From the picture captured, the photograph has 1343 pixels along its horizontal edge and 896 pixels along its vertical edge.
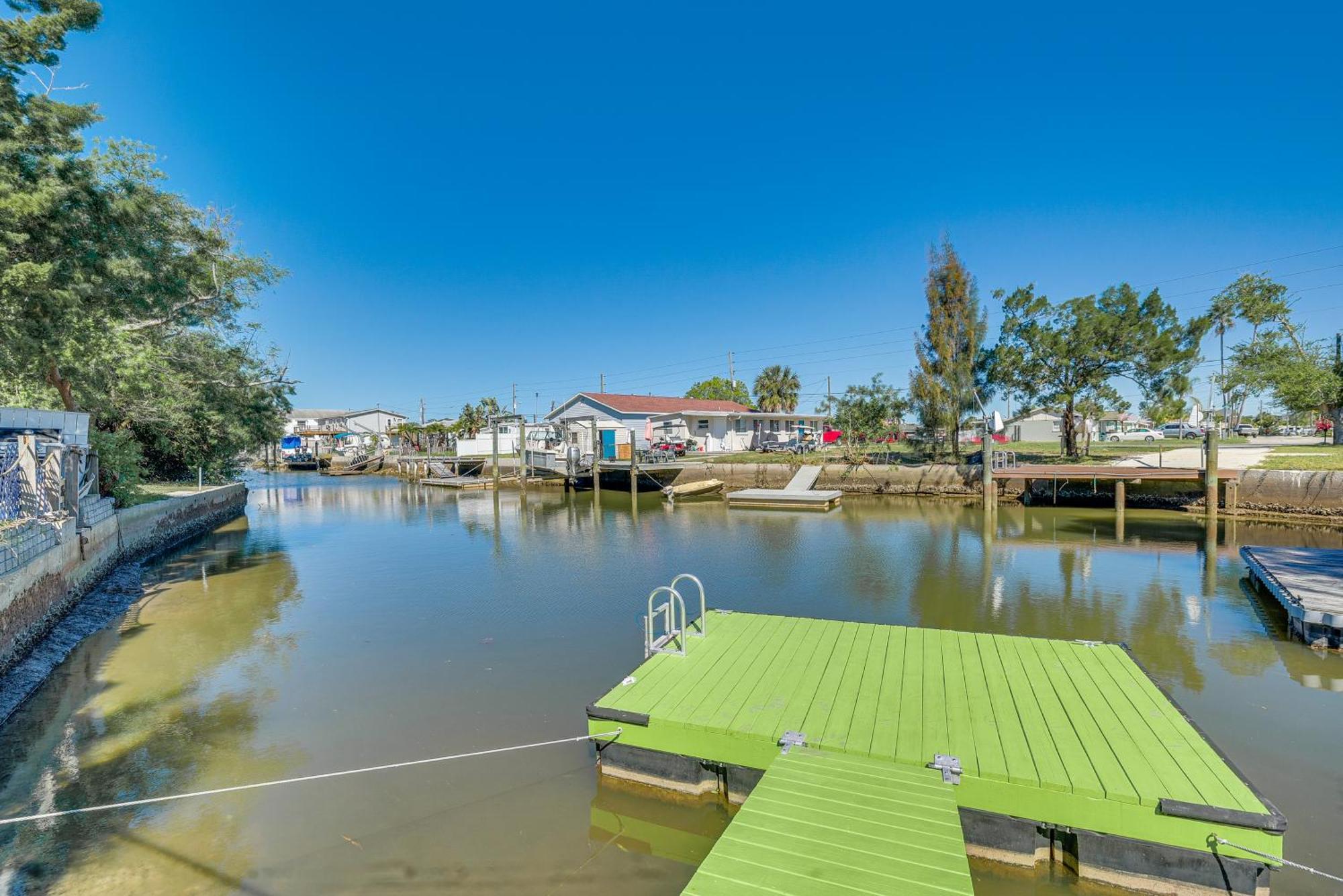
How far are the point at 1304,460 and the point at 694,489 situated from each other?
76.8 feet

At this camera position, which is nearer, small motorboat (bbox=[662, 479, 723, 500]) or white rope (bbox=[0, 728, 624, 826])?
white rope (bbox=[0, 728, 624, 826])

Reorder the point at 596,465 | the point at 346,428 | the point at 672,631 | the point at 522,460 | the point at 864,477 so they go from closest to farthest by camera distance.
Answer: the point at 672,631, the point at 864,477, the point at 596,465, the point at 522,460, the point at 346,428

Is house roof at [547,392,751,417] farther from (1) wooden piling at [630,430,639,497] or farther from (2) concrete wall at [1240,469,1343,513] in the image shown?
(2) concrete wall at [1240,469,1343,513]

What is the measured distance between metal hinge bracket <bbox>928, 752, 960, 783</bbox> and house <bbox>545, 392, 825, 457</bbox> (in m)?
37.0

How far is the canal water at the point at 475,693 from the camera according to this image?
488 cm

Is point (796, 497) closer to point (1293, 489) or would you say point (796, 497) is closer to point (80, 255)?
point (1293, 489)

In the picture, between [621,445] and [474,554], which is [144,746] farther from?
[621,445]

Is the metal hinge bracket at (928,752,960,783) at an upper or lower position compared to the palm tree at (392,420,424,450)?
lower

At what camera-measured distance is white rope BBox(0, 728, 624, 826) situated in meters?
5.40

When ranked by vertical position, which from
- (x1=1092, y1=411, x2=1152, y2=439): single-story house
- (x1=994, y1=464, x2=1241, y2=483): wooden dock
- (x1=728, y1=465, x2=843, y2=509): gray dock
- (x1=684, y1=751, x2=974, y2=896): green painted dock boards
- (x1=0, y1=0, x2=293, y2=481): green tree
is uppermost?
(x1=0, y1=0, x2=293, y2=481): green tree

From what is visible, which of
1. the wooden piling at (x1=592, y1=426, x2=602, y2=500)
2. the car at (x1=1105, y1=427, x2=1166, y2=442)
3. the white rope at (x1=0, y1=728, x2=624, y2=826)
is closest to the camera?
the white rope at (x1=0, y1=728, x2=624, y2=826)

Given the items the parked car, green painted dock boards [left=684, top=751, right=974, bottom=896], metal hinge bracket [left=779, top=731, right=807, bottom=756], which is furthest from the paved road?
green painted dock boards [left=684, top=751, right=974, bottom=896]

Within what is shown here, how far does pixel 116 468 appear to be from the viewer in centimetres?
1711

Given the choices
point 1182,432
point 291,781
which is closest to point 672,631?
point 291,781
